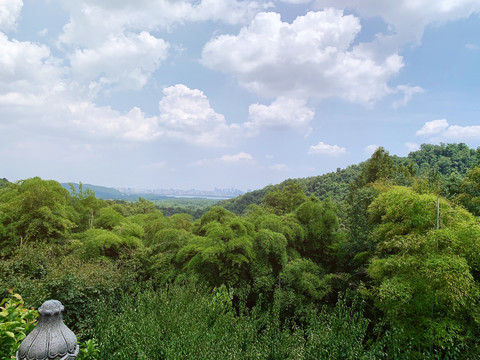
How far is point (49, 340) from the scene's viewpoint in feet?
5.95

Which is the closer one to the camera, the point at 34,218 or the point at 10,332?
the point at 10,332

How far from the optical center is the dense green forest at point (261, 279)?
3682 millimetres

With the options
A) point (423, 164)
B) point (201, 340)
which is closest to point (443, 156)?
point (423, 164)

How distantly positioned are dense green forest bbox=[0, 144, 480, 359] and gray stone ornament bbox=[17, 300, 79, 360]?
1.35 meters

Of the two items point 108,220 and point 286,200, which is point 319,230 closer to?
point 286,200

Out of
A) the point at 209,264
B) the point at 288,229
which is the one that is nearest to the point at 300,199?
the point at 288,229

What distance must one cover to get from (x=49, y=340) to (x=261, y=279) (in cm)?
585

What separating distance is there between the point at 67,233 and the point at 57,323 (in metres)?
6.91

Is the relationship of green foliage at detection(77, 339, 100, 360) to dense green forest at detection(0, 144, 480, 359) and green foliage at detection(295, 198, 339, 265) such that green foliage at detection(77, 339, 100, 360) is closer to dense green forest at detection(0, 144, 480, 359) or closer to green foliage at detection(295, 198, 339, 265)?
dense green forest at detection(0, 144, 480, 359)

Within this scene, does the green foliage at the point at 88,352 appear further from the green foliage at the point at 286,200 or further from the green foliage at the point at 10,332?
the green foliage at the point at 286,200

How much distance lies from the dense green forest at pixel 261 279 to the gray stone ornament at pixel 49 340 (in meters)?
1.35

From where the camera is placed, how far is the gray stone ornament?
1.78 metres

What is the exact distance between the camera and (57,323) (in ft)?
6.25

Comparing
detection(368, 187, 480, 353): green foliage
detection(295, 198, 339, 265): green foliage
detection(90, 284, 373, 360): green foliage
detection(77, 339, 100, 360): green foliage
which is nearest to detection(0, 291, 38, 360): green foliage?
detection(77, 339, 100, 360): green foliage
